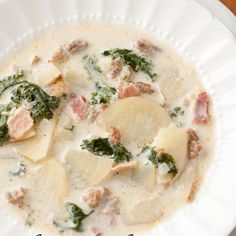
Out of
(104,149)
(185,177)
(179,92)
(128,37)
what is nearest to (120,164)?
(104,149)

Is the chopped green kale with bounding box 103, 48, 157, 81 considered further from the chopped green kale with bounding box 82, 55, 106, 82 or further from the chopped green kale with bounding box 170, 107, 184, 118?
the chopped green kale with bounding box 170, 107, 184, 118

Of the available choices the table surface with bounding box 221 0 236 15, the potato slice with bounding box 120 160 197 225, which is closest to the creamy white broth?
the potato slice with bounding box 120 160 197 225

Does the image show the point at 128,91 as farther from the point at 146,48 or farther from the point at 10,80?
the point at 10,80

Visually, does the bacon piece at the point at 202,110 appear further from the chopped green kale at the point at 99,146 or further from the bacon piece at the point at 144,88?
the chopped green kale at the point at 99,146

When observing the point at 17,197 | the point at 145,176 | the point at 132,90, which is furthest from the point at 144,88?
the point at 17,197

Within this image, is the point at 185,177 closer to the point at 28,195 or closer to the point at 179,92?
the point at 179,92

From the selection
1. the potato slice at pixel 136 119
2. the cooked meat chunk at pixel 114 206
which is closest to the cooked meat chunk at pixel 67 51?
the potato slice at pixel 136 119

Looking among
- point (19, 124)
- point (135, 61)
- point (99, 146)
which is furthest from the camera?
point (135, 61)
